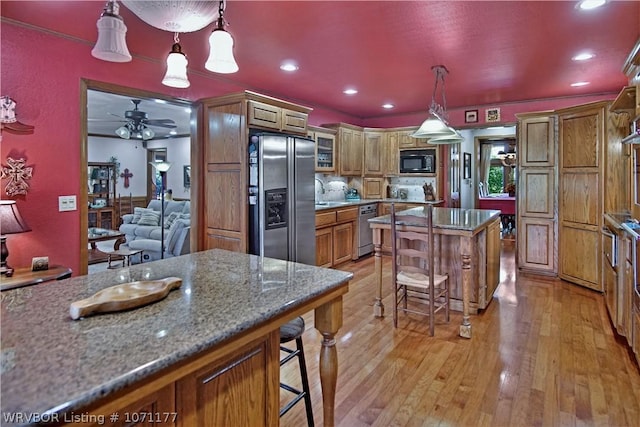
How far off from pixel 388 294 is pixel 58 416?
3.72 meters

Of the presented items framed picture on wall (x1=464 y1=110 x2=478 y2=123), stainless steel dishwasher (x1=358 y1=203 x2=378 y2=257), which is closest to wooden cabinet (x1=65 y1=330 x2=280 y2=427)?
stainless steel dishwasher (x1=358 y1=203 x2=378 y2=257)

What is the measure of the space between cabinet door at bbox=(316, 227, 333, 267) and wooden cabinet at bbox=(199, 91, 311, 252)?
138 centimetres

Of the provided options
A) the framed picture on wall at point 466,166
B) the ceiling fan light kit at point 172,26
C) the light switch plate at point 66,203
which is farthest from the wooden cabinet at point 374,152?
the ceiling fan light kit at point 172,26

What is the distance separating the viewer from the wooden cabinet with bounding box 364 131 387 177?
21.7 ft

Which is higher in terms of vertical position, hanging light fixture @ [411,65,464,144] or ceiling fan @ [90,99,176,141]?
ceiling fan @ [90,99,176,141]

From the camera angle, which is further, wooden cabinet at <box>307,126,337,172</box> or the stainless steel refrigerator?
wooden cabinet at <box>307,126,337,172</box>

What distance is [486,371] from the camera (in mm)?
2514

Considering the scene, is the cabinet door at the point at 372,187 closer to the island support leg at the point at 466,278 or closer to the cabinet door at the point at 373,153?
the cabinet door at the point at 373,153

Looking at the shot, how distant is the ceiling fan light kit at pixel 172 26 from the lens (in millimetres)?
1226

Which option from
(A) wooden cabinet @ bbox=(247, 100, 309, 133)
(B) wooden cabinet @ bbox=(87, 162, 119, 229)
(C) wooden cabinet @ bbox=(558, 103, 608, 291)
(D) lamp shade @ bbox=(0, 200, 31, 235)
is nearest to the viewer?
(D) lamp shade @ bbox=(0, 200, 31, 235)

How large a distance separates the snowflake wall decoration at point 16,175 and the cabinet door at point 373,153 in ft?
16.0

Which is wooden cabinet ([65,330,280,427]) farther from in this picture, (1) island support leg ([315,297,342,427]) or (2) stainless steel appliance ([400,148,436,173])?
(2) stainless steel appliance ([400,148,436,173])

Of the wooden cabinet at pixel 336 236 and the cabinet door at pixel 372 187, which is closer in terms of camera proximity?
the wooden cabinet at pixel 336 236

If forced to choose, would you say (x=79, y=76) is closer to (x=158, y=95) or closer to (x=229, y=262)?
(x=158, y=95)
